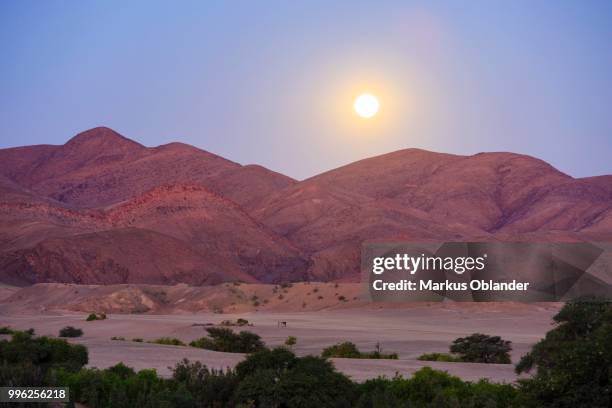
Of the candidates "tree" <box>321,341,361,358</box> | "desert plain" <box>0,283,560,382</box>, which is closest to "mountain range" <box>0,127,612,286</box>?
"desert plain" <box>0,283,560,382</box>

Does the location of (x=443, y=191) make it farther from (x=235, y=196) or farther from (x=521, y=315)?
(x=521, y=315)

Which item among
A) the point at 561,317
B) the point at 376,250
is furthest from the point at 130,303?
the point at 561,317

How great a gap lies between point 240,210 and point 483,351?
7937cm

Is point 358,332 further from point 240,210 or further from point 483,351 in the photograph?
point 240,210

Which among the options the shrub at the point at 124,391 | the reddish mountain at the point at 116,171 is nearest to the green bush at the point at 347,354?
the shrub at the point at 124,391

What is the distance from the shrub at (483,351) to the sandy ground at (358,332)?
2.04ft

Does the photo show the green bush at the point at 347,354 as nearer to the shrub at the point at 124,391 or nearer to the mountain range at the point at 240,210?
the shrub at the point at 124,391

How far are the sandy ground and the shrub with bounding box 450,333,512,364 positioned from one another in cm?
62

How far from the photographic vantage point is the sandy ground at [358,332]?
2350 cm

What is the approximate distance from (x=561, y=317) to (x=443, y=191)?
420ft

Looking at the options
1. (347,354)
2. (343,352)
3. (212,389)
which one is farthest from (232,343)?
(212,389)

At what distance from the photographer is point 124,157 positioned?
157 meters

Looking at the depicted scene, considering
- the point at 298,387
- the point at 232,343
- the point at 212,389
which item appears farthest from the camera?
the point at 232,343

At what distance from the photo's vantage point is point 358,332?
40.3m
